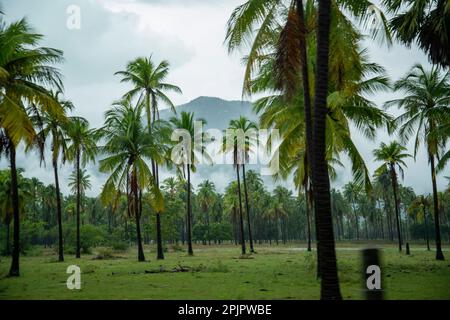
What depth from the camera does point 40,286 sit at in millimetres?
15820

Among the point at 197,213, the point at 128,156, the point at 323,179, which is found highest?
the point at 128,156

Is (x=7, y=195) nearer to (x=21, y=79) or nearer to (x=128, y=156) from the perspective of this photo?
(x=128, y=156)

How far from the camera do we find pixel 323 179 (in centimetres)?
942

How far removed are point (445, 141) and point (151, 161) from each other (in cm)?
1962

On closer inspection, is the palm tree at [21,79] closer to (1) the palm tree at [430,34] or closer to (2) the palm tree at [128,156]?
(2) the palm tree at [128,156]

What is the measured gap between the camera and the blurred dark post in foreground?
4.68 m

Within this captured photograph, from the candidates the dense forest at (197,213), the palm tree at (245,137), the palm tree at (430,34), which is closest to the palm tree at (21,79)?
the palm tree at (430,34)

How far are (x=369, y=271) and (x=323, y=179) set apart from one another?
15.5 feet

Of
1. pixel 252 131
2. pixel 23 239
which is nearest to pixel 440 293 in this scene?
pixel 252 131

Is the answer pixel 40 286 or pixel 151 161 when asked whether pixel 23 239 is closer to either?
pixel 151 161

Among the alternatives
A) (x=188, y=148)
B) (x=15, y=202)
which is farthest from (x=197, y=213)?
(x=15, y=202)

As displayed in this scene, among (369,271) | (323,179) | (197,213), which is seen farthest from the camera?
(197,213)

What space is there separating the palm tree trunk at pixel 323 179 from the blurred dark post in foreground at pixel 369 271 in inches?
171
